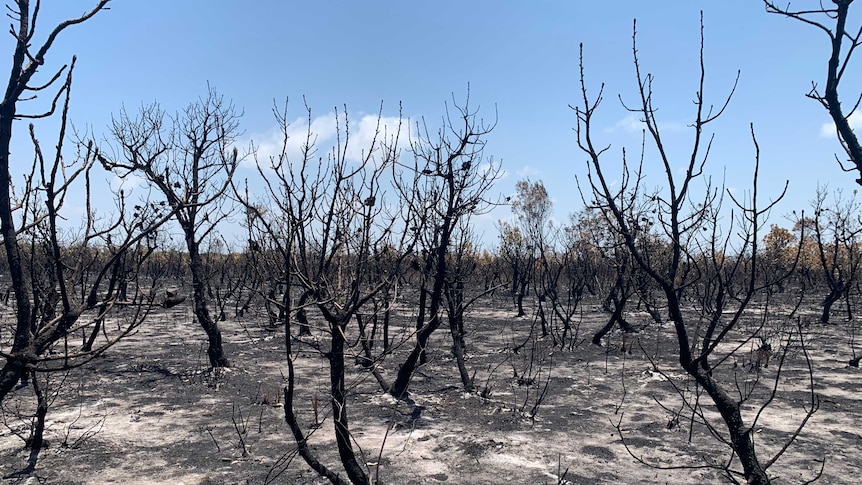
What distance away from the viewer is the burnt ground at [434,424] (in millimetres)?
4773

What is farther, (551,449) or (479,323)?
(479,323)

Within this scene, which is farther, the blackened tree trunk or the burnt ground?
Answer: the blackened tree trunk

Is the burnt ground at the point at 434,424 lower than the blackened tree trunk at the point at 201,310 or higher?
lower

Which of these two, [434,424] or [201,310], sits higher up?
[201,310]

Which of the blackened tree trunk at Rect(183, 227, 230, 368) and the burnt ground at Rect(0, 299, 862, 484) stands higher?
the blackened tree trunk at Rect(183, 227, 230, 368)

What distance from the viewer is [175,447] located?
5.36 metres

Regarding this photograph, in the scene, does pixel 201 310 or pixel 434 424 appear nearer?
pixel 434 424

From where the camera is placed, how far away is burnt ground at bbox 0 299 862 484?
4.77 meters

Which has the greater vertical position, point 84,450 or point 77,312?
point 77,312

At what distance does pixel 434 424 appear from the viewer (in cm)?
613

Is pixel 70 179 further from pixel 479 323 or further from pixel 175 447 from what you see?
pixel 479 323

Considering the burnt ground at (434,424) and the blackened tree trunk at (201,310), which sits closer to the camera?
the burnt ground at (434,424)

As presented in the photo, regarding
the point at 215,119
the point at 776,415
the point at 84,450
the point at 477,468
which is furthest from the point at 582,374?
the point at 215,119

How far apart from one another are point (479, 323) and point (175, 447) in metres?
10.6
